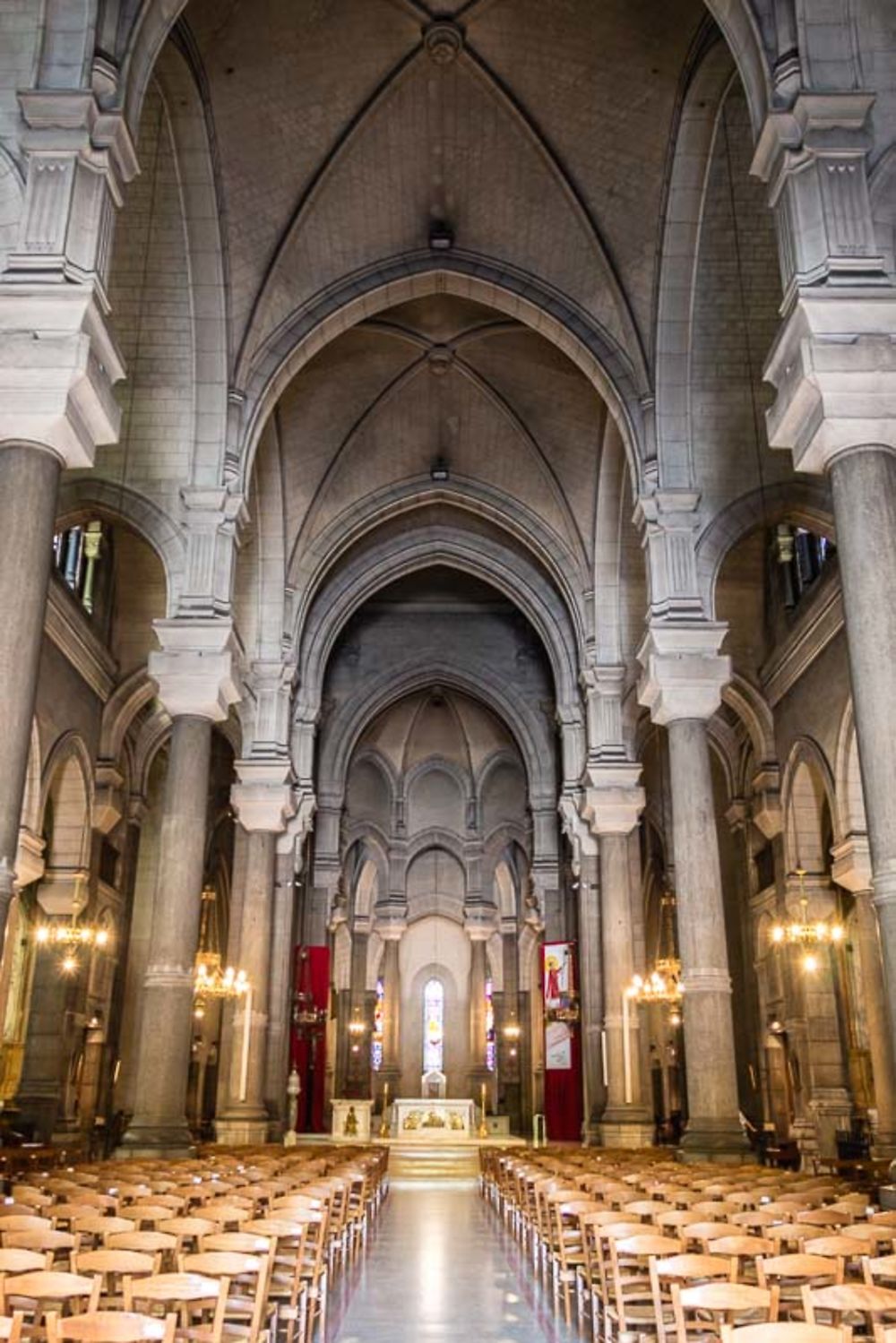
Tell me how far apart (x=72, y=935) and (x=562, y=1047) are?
13.2m

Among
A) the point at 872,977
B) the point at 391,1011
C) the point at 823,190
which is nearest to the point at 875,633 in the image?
the point at 823,190

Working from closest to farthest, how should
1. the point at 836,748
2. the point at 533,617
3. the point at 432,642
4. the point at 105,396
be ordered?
the point at 105,396 → the point at 836,748 → the point at 533,617 → the point at 432,642

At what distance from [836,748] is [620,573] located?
631 centimetres

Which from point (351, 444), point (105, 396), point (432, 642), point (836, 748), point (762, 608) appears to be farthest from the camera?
point (432, 642)

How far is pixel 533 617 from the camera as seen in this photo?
28750 mm

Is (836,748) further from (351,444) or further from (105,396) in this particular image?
(105,396)

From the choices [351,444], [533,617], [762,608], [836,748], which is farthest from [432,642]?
[836,748]

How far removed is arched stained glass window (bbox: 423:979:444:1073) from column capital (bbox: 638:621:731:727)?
102 feet

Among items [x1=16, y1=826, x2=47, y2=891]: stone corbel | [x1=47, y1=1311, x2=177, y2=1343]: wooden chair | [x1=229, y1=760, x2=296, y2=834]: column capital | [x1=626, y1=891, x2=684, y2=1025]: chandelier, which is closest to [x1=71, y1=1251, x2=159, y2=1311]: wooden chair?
[x1=47, y1=1311, x2=177, y2=1343]: wooden chair

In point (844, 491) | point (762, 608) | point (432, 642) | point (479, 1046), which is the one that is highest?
point (432, 642)

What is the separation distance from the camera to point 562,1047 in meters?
27.4

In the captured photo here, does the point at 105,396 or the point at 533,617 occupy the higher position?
the point at 533,617

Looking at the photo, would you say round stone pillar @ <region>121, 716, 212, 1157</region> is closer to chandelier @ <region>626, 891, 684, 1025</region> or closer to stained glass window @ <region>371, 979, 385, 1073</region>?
chandelier @ <region>626, 891, 684, 1025</region>

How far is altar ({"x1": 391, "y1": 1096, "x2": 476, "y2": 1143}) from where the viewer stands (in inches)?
1195
